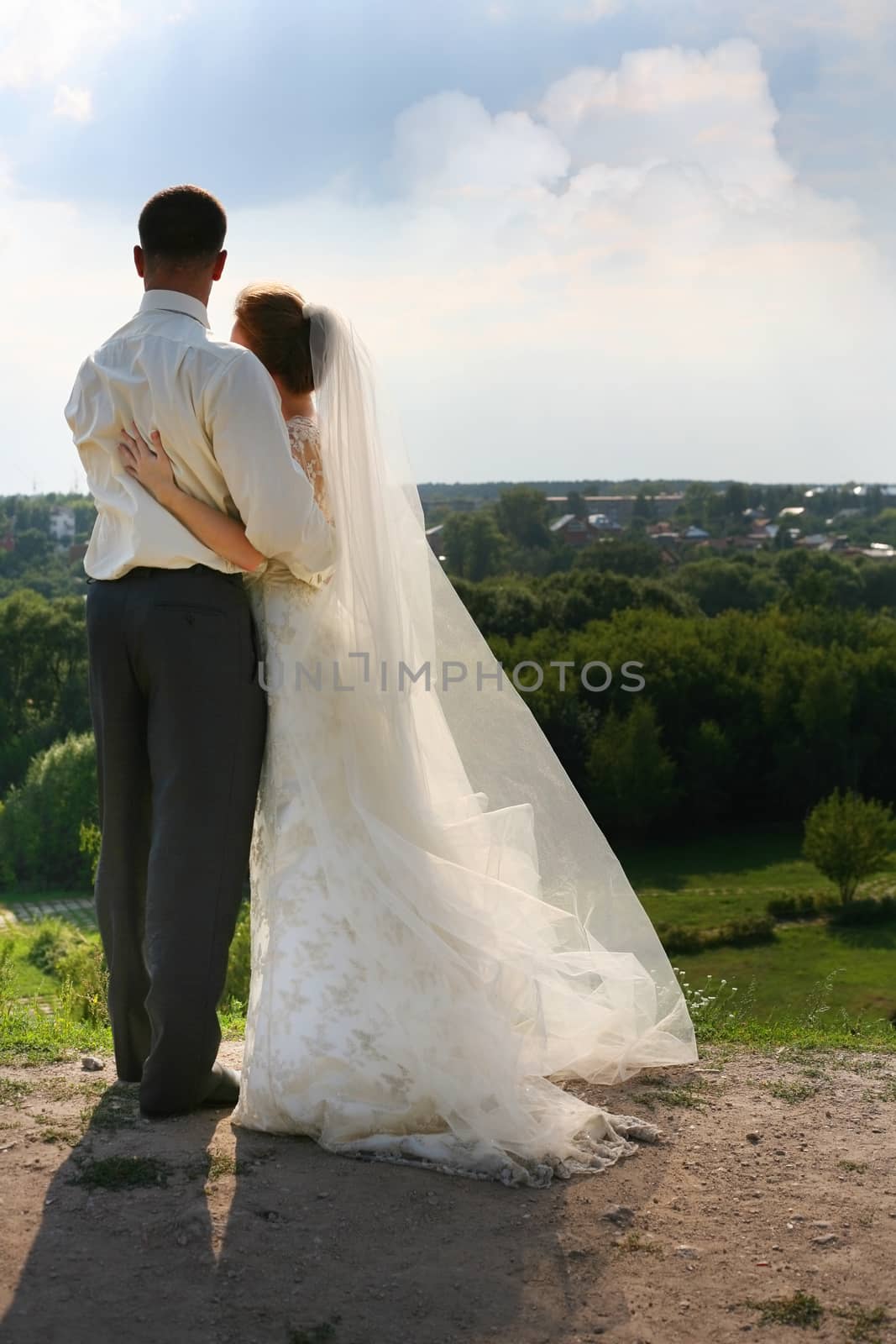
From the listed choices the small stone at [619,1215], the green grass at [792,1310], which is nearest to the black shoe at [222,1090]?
the small stone at [619,1215]

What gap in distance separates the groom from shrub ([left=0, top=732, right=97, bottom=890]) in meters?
41.9

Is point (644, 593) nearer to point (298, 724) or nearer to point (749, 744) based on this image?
point (749, 744)

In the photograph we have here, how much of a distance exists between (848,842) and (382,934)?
3218 centimetres

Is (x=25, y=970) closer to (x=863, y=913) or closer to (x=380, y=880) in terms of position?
(x=863, y=913)

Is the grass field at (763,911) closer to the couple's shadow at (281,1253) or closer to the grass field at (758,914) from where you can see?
the grass field at (758,914)

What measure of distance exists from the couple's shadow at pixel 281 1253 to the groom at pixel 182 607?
409 millimetres

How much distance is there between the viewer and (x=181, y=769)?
344 cm

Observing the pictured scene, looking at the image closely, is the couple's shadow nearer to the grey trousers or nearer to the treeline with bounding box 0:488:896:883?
the grey trousers

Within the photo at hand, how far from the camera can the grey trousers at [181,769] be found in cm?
341

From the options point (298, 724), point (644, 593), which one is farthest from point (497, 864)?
point (644, 593)

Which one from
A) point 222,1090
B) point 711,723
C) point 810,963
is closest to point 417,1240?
point 222,1090

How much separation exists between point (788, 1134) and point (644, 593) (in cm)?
5015

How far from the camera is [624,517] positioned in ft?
268

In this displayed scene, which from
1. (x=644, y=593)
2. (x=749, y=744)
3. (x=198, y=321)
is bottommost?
(x=749, y=744)
